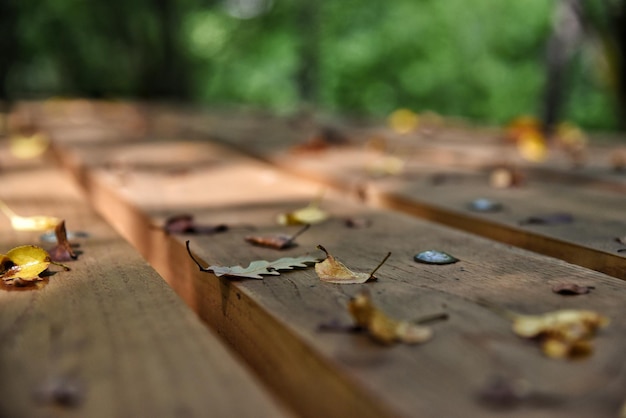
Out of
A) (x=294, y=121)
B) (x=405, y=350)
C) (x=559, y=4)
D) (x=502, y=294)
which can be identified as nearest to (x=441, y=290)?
(x=502, y=294)

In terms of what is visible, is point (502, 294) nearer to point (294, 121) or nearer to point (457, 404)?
point (457, 404)

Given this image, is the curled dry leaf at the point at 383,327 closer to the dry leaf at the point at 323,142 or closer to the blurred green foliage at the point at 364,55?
the dry leaf at the point at 323,142

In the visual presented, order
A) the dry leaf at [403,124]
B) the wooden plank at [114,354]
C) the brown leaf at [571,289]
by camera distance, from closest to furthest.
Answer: the wooden plank at [114,354] < the brown leaf at [571,289] < the dry leaf at [403,124]

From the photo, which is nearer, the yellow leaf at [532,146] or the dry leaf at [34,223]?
the dry leaf at [34,223]

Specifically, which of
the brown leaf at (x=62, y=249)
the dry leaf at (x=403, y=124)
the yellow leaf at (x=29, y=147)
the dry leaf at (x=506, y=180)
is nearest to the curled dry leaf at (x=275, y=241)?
the brown leaf at (x=62, y=249)

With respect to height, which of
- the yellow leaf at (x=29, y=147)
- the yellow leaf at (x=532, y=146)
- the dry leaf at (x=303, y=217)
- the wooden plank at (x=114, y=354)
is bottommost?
the yellow leaf at (x=29, y=147)

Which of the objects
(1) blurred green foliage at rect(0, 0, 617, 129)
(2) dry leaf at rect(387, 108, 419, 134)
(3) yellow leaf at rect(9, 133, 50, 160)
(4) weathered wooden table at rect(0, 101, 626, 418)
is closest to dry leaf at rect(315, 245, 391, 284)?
(4) weathered wooden table at rect(0, 101, 626, 418)

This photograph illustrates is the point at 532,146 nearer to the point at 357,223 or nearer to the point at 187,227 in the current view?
the point at 357,223
